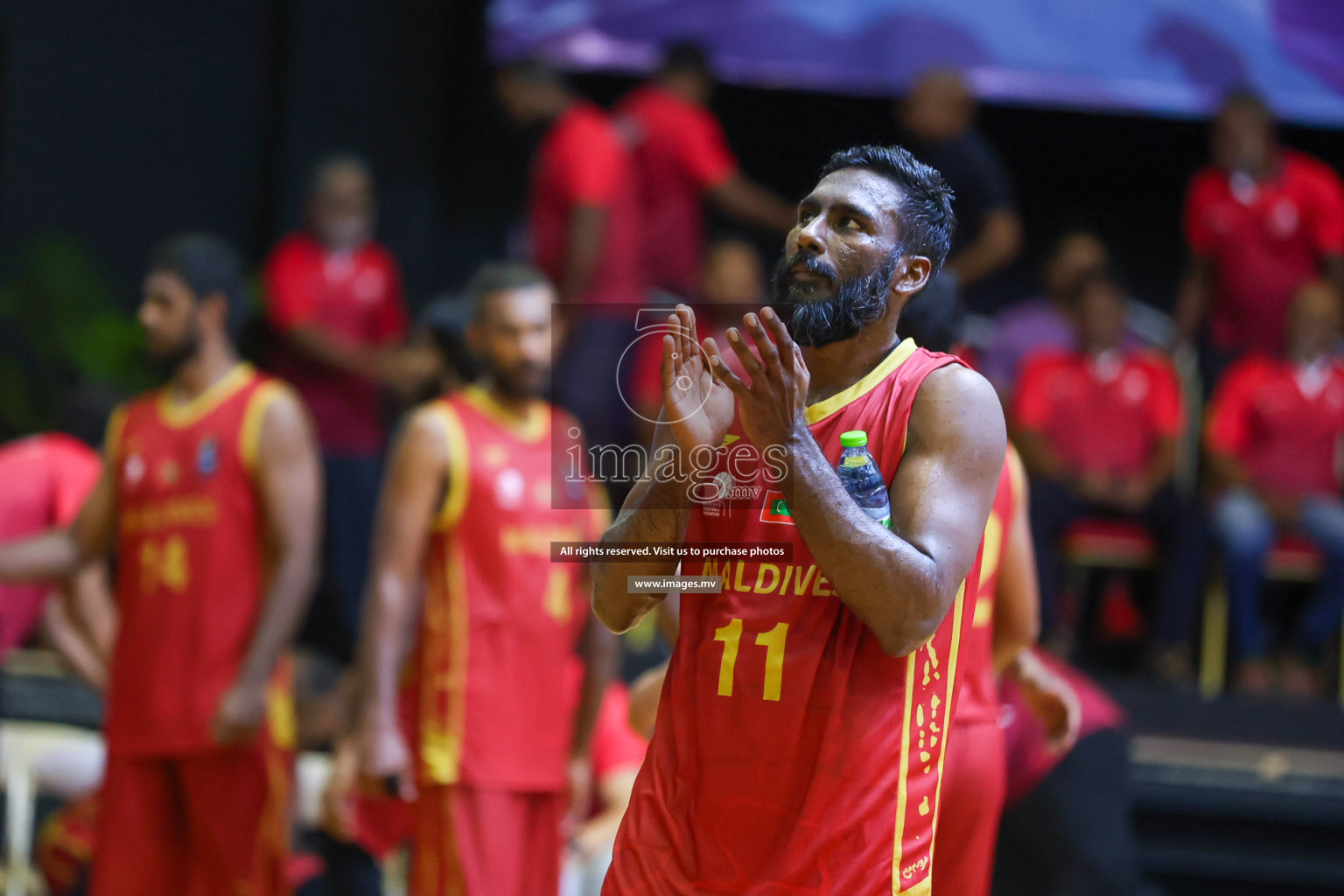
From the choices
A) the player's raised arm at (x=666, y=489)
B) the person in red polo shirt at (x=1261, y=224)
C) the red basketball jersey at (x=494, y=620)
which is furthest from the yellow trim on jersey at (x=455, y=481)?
the person in red polo shirt at (x=1261, y=224)

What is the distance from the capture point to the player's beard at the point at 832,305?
229cm

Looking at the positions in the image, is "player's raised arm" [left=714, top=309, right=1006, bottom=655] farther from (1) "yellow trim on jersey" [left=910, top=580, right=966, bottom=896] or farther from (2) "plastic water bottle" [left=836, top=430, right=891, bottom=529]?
(1) "yellow trim on jersey" [left=910, top=580, right=966, bottom=896]

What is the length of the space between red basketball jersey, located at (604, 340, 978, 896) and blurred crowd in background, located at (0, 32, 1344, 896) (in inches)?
163

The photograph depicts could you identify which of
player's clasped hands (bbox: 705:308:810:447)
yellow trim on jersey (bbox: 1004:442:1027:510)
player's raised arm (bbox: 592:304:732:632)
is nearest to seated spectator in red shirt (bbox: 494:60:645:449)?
yellow trim on jersey (bbox: 1004:442:1027:510)

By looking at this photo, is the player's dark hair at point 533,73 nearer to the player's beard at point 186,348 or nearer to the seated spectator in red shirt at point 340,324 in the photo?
the seated spectator in red shirt at point 340,324

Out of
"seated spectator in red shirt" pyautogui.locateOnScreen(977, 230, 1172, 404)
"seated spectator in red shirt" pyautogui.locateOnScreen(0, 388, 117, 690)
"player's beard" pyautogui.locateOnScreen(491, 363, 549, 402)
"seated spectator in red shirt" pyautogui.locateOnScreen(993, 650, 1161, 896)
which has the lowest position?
"seated spectator in red shirt" pyautogui.locateOnScreen(993, 650, 1161, 896)

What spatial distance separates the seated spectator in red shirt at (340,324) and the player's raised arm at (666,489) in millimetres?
5066

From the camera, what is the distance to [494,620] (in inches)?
171

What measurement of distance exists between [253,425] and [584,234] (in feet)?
9.23

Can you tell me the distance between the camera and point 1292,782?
19.5 feet

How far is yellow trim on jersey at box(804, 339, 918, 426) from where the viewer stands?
238 cm

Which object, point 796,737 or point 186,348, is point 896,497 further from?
point 186,348

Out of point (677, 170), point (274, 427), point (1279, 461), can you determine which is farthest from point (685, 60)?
point (274, 427)

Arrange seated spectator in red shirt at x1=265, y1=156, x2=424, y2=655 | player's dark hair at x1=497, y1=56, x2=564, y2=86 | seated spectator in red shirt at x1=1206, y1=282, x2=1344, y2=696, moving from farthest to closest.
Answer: player's dark hair at x1=497, y1=56, x2=564, y2=86 → seated spectator in red shirt at x1=265, y1=156, x2=424, y2=655 → seated spectator in red shirt at x1=1206, y1=282, x2=1344, y2=696
